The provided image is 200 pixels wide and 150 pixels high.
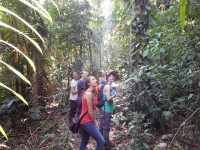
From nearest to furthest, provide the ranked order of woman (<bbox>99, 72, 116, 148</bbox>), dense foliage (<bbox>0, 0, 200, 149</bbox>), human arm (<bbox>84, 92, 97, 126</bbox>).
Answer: dense foliage (<bbox>0, 0, 200, 149</bbox>)
human arm (<bbox>84, 92, 97, 126</bbox>)
woman (<bbox>99, 72, 116, 148</bbox>)

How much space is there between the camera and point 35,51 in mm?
A: 5137

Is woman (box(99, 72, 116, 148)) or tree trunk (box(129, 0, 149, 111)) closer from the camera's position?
woman (box(99, 72, 116, 148))

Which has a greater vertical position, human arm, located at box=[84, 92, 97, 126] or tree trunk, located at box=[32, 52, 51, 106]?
tree trunk, located at box=[32, 52, 51, 106]

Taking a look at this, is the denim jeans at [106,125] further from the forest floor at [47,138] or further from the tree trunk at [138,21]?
the tree trunk at [138,21]

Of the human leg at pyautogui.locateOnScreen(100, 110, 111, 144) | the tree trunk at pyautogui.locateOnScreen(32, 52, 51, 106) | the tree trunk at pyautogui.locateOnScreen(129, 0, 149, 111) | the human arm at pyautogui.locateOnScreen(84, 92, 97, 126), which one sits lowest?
the human leg at pyautogui.locateOnScreen(100, 110, 111, 144)

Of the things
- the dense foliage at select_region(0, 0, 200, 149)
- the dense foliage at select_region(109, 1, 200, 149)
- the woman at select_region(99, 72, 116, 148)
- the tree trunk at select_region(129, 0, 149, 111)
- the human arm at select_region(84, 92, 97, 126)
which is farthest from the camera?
the tree trunk at select_region(129, 0, 149, 111)

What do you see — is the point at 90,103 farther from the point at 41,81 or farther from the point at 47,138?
the point at 41,81

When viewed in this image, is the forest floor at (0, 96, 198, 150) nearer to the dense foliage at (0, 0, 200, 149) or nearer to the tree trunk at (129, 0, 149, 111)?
the dense foliage at (0, 0, 200, 149)

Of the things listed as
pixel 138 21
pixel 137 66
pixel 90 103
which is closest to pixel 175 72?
pixel 137 66

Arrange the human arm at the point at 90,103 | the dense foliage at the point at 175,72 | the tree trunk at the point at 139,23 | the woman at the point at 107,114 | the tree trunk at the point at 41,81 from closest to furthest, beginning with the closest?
1. the dense foliage at the point at 175,72
2. the human arm at the point at 90,103
3. the woman at the point at 107,114
4. the tree trunk at the point at 139,23
5. the tree trunk at the point at 41,81

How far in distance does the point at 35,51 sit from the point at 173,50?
4.30 metres

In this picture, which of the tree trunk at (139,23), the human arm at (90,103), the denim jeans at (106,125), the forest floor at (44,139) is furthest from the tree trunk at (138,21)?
the forest floor at (44,139)

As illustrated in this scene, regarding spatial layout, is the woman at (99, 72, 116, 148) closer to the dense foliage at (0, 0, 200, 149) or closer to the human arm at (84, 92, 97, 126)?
the dense foliage at (0, 0, 200, 149)

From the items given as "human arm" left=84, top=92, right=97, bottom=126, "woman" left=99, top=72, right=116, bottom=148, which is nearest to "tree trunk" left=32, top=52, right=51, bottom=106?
"woman" left=99, top=72, right=116, bottom=148
